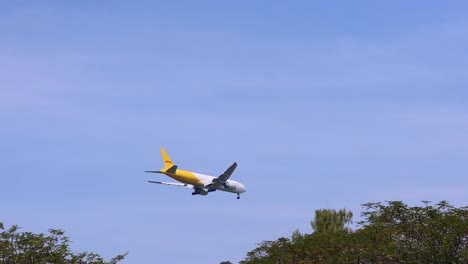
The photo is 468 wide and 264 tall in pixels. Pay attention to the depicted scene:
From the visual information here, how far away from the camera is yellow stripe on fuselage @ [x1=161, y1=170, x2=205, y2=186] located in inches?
3659

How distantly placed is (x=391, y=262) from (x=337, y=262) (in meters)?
4.10

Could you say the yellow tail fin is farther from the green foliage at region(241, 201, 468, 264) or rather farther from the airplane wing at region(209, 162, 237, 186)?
the green foliage at region(241, 201, 468, 264)

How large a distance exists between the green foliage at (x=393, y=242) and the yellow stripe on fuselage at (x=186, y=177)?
3589 cm

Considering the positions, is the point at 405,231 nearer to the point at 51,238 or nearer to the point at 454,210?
the point at 454,210

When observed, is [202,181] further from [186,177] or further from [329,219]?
[329,219]

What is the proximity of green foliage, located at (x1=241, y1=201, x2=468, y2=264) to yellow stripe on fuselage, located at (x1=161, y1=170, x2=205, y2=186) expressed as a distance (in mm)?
35887

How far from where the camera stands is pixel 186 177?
93.6 metres

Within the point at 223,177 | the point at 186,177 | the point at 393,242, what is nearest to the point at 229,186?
the point at 223,177

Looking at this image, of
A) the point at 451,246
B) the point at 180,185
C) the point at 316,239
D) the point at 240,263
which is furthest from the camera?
the point at 180,185

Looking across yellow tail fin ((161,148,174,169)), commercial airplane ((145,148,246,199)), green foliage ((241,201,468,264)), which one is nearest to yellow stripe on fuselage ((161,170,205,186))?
commercial airplane ((145,148,246,199))

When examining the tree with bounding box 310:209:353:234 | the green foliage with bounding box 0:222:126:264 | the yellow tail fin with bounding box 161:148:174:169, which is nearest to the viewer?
the green foliage with bounding box 0:222:126:264

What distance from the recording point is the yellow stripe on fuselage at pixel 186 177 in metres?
92.9

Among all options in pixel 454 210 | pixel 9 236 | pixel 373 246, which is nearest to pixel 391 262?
pixel 373 246

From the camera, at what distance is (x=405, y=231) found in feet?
159
